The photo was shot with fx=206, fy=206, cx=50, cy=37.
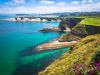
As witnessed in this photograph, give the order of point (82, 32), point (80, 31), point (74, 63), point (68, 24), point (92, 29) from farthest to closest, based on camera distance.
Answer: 1. point (68, 24)
2. point (80, 31)
3. point (82, 32)
4. point (92, 29)
5. point (74, 63)

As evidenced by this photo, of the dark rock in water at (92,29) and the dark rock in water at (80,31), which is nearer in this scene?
the dark rock in water at (92,29)

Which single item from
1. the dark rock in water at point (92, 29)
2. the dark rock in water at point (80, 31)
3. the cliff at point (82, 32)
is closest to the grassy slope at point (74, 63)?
→ the dark rock in water at point (92, 29)

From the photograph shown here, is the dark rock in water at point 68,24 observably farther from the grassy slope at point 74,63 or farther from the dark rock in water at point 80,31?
the grassy slope at point 74,63

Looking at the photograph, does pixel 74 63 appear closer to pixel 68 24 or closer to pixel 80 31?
pixel 80 31

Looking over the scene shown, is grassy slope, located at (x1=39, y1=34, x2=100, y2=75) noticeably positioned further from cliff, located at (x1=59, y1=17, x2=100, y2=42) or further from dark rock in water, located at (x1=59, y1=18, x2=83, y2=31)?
dark rock in water, located at (x1=59, y1=18, x2=83, y2=31)

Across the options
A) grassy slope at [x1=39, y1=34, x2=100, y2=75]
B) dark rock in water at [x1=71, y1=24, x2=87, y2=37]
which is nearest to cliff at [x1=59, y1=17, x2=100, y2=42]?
dark rock in water at [x1=71, y1=24, x2=87, y2=37]

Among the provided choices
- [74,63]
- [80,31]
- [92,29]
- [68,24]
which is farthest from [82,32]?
[74,63]

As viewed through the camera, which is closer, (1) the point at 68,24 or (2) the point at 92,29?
(2) the point at 92,29

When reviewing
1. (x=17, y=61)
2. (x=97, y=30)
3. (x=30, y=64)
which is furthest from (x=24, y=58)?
(x=97, y=30)

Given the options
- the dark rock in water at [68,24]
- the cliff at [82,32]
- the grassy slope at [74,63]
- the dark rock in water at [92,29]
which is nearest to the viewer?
the grassy slope at [74,63]

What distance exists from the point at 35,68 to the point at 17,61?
926 centimetres

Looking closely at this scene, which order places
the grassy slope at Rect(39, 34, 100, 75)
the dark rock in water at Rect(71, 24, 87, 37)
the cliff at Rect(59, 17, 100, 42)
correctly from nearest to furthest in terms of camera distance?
1. the grassy slope at Rect(39, 34, 100, 75)
2. the cliff at Rect(59, 17, 100, 42)
3. the dark rock in water at Rect(71, 24, 87, 37)

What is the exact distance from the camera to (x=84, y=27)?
88.5 meters

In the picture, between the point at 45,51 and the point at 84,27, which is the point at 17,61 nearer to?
the point at 45,51
